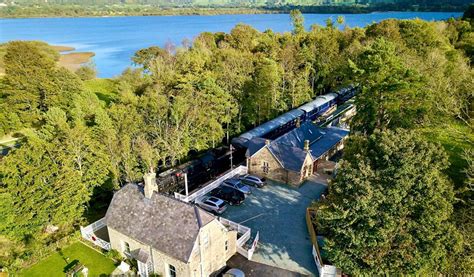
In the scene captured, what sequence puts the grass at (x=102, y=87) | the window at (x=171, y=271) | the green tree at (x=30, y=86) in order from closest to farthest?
1. the window at (x=171, y=271)
2. the green tree at (x=30, y=86)
3. the grass at (x=102, y=87)

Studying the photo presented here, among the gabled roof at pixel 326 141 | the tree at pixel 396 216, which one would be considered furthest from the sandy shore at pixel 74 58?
the tree at pixel 396 216

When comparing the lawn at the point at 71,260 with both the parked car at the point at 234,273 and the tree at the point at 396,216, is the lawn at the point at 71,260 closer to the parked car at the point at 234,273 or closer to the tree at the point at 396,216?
the parked car at the point at 234,273

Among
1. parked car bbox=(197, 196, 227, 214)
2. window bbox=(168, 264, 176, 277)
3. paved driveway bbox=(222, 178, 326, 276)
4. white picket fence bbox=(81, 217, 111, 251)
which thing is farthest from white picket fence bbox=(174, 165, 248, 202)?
window bbox=(168, 264, 176, 277)

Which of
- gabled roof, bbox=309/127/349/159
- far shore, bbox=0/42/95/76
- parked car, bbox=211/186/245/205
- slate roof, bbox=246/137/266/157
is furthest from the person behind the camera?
far shore, bbox=0/42/95/76

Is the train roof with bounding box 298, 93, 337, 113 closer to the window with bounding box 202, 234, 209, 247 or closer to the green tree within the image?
the green tree

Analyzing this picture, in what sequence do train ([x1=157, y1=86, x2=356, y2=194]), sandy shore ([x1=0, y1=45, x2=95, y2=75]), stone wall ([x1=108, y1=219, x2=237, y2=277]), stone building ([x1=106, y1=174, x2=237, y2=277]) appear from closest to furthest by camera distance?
stone wall ([x1=108, y1=219, x2=237, y2=277]) < stone building ([x1=106, y1=174, x2=237, y2=277]) < train ([x1=157, y1=86, x2=356, y2=194]) < sandy shore ([x1=0, y1=45, x2=95, y2=75])

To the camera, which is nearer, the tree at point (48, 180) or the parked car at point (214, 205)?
the tree at point (48, 180)

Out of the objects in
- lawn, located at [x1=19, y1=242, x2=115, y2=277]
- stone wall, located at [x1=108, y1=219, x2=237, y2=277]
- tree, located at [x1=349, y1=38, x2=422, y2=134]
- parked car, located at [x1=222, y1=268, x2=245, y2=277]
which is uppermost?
tree, located at [x1=349, y1=38, x2=422, y2=134]
